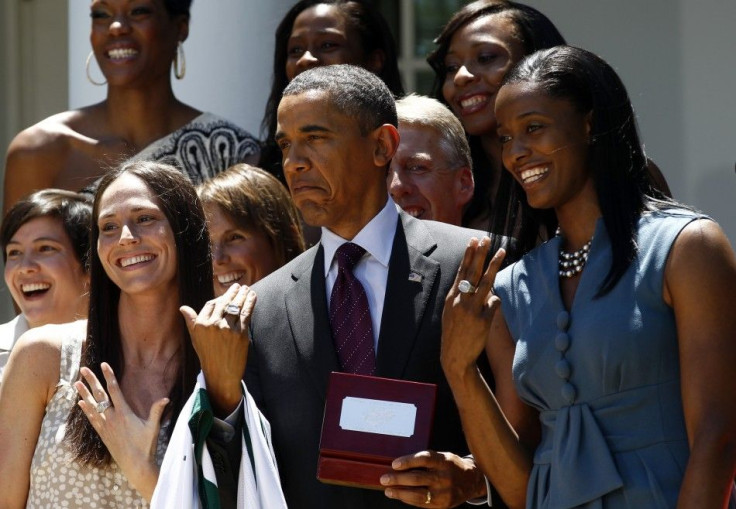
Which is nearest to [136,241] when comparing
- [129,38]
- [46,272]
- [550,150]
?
[46,272]

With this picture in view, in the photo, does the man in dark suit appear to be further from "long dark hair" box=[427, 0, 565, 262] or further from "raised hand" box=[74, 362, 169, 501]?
"long dark hair" box=[427, 0, 565, 262]

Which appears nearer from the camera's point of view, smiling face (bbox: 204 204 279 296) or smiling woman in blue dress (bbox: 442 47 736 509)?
smiling woman in blue dress (bbox: 442 47 736 509)

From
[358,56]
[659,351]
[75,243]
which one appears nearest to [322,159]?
[659,351]

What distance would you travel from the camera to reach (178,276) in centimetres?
464

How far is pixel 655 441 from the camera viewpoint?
3.62 meters

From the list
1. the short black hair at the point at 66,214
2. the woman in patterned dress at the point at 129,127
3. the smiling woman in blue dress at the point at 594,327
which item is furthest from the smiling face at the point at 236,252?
the smiling woman in blue dress at the point at 594,327

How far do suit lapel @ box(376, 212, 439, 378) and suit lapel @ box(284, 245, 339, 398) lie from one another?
0.15 m

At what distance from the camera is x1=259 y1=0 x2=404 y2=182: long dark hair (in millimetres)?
6148

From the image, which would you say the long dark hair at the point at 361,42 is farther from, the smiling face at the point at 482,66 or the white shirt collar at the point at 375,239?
the white shirt collar at the point at 375,239

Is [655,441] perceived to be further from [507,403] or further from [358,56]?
[358,56]

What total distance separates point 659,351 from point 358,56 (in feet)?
9.15

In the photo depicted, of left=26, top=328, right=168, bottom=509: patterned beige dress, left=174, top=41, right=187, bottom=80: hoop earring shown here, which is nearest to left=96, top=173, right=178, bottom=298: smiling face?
left=26, top=328, right=168, bottom=509: patterned beige dress

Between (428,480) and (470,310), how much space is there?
0.44 meters

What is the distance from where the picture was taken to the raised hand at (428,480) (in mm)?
3793
